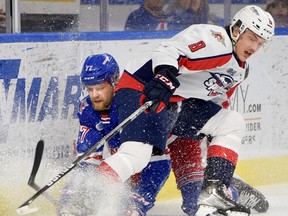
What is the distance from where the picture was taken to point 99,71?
199 inches

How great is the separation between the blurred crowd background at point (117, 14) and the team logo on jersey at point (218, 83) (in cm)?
109

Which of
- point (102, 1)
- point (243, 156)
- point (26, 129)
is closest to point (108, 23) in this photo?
point (102, 1)

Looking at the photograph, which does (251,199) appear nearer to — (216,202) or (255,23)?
(216,202)

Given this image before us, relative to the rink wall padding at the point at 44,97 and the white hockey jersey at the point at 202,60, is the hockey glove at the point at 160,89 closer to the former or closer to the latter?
the white hockey jersey at the point at 202,60

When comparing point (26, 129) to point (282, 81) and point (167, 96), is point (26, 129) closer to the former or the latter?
point (167, 96)

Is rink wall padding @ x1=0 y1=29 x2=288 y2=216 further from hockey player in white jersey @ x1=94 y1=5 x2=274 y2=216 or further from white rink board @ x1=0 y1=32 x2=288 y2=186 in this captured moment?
hockey player in white jersey @ x1=94 y1=5 x2=274 y2=216

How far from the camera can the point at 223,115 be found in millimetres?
5086

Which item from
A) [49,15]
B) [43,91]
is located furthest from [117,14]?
[43,91]

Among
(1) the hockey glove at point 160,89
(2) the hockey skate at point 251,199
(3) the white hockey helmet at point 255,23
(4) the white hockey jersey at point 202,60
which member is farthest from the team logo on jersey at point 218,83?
(2) the hockey skate at point 251,199

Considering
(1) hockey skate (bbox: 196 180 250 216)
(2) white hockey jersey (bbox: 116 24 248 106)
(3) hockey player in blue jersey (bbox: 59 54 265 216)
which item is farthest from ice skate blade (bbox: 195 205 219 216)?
(2) white hockey jersey (bbox: 116 24 248 106)

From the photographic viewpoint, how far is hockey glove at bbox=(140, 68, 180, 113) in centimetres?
449

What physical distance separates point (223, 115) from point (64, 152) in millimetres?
1023

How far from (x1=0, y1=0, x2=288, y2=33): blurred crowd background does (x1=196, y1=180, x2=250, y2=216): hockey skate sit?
4.62 ft

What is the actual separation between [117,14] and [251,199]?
4.54ft
